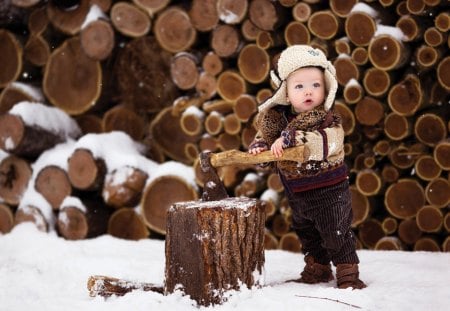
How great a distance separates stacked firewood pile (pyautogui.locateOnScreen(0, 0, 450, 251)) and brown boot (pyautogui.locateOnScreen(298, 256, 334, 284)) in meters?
0.87

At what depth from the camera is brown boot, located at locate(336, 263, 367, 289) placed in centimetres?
237

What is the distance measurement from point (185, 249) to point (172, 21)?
212cm

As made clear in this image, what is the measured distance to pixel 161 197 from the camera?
3.87 meters

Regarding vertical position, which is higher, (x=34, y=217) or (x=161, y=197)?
(x=161, y=197)

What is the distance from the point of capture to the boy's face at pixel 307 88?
7.89 ft

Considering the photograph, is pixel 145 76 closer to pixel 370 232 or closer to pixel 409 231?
pixel 370 232

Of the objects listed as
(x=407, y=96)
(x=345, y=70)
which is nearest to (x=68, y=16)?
(x=345, y=70)

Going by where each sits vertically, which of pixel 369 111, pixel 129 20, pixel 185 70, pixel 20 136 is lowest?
pixel 20 136

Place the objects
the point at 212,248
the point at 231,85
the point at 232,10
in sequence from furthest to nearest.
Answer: the point at 231,85 → the point at 232,10 → the point at 212,248

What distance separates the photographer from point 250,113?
361cm

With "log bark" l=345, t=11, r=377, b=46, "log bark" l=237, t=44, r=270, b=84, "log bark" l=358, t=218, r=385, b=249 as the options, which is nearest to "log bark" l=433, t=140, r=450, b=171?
"log bark" l=358, t=218, r=385, b=249

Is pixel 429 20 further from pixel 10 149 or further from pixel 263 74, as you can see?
pixel 10 149

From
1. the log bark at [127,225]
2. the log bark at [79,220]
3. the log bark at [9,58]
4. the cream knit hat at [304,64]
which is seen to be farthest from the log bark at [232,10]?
the log bark at [9,58]

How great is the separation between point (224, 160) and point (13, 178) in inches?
96.3
